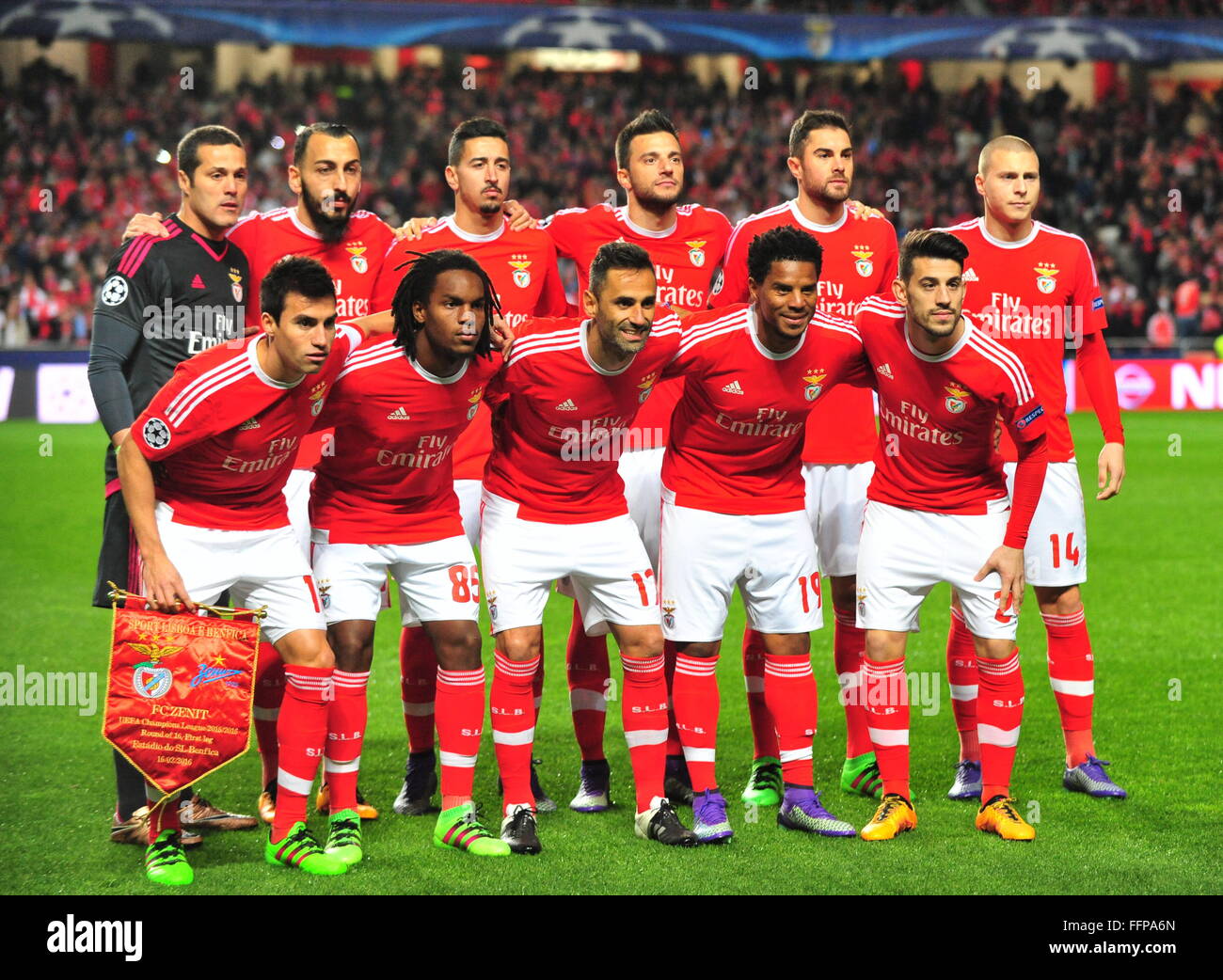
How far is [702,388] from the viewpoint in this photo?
5.39 meters

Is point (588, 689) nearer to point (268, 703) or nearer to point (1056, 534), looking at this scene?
point (268, 703)

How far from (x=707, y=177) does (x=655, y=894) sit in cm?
2481

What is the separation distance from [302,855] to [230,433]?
1.40m

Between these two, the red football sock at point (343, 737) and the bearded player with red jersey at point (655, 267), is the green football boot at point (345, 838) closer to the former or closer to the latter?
the red football sock at point (343, 737)

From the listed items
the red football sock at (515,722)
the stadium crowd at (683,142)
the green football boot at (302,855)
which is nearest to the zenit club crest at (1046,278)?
the red football sock at (515,722)

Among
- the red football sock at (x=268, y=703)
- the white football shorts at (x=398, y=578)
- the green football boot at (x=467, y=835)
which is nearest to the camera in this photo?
the green football boot at (x=467, y=835)

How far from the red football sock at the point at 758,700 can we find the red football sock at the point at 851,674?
1.06 feet

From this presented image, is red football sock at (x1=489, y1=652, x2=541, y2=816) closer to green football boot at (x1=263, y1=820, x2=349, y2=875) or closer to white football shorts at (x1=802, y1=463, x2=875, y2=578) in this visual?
green football boot at (x1=263, y1=820, x2=349, y2=875)

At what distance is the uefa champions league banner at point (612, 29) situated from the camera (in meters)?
24.7

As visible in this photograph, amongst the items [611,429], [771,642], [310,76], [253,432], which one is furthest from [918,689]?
[310,76]

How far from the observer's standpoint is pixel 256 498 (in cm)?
501

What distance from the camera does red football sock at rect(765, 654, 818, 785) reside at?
17.6ft

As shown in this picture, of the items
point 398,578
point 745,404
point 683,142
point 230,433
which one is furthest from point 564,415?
point 683,142

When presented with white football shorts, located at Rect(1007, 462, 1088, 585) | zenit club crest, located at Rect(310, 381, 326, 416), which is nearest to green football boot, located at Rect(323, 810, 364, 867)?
zenit club crest, located at Rect(310, 381, 326, 416)
